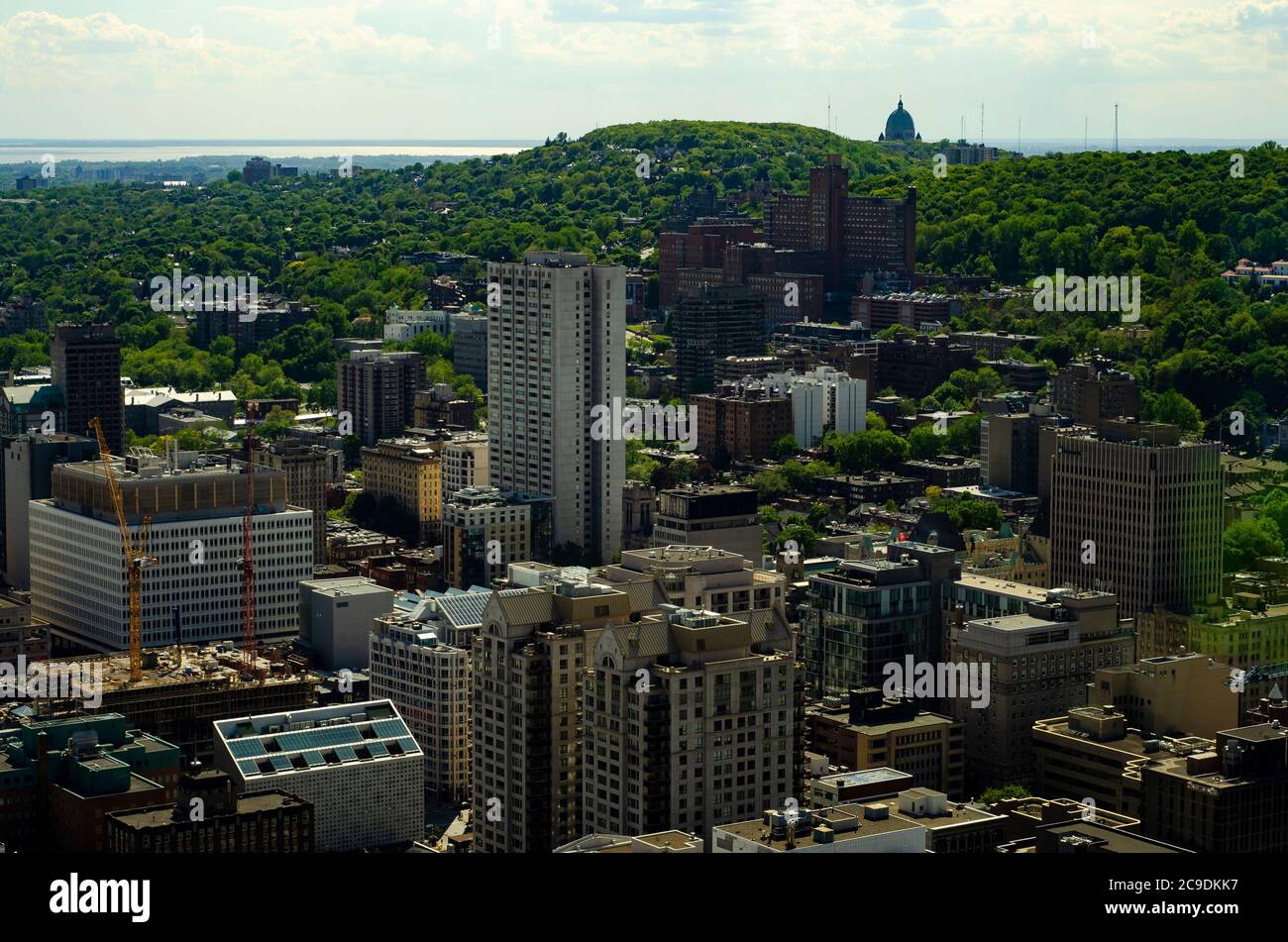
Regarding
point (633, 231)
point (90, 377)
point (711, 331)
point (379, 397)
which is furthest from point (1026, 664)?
point (633, 231)

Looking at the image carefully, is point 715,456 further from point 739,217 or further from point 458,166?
point 458,166

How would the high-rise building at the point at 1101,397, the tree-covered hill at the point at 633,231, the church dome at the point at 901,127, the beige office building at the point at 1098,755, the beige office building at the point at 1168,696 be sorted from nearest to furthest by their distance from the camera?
the beige office building at the point at 1098,755 < the beige office building at the point at 1168,696 < the high-rise building at the point at 1101,397 < the tree-covered hill at the point at 633,231 < the church dome at the point at 901,127

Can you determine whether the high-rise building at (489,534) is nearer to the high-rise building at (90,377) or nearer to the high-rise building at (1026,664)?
the high-rise building at (90,377)

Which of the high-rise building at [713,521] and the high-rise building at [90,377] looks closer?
the high-rise building at [713,521]

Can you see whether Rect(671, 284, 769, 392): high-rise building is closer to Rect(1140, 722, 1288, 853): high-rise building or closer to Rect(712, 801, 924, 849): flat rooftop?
Rect(1140, 722, 1288, 853): high-rise building

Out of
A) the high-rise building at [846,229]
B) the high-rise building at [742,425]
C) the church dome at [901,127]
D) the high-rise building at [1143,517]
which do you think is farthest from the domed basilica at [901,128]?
the high-rise building at [1143,517]

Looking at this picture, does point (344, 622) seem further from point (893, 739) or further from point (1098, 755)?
point (1098, 755)
